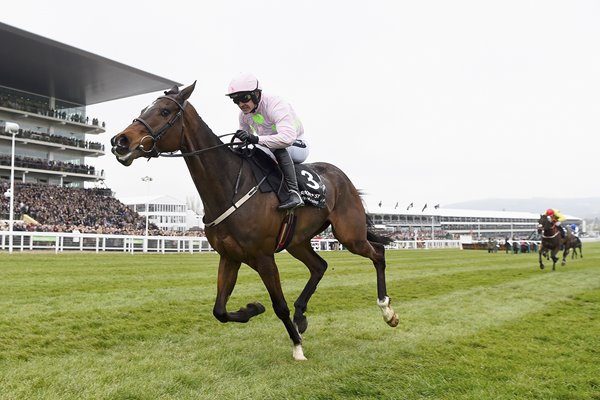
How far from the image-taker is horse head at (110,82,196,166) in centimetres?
392

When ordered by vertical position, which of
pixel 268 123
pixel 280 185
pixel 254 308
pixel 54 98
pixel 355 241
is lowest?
pixel 254 308

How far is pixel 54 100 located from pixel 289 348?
53817mm

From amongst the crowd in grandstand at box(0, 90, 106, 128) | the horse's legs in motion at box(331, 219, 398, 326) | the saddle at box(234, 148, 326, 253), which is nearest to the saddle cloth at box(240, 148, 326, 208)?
the saddle at box(234, 148, 326, 253)

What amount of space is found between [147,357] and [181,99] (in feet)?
7.95

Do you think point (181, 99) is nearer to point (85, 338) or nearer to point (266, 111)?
point (266, 111)

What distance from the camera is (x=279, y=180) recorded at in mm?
4875

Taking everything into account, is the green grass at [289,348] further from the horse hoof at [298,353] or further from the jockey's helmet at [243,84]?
the jockey's helmet at [243,84]

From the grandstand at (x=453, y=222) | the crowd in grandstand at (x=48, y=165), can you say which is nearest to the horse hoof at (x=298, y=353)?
the crowd in grandstand at (x=48, y=165)

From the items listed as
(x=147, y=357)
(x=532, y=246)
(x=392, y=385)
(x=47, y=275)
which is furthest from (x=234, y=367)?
(x=532, y=246)

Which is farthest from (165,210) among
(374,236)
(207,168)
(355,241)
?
(207,168)

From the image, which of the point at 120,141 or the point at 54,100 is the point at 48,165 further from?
the point at 120,141

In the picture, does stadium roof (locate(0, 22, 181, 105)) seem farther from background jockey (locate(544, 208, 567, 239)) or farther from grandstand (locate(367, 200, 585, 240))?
background jockey (locate(544, 208, 567, 239))

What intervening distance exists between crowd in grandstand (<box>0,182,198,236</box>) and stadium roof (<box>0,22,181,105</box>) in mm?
11093

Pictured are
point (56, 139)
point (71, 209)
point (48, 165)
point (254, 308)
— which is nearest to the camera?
point (254, 308)
